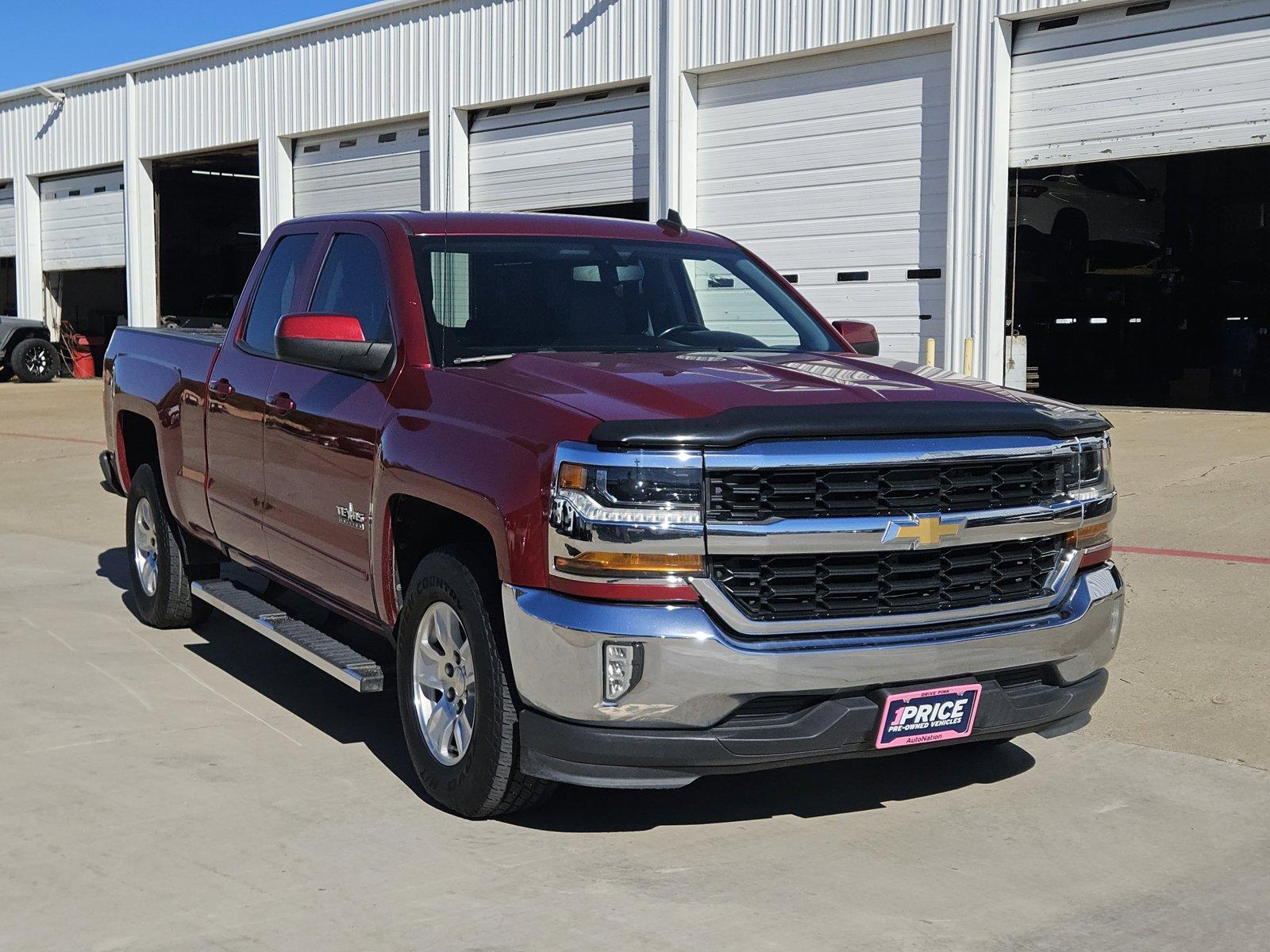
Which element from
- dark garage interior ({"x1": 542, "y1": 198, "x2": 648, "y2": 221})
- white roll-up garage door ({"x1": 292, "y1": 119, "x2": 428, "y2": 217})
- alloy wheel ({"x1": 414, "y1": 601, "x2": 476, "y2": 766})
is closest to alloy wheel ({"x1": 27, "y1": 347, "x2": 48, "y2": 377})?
white roll-up garage door ({"x1": 292, "y1": 119, "x2": 428, "y2": 217})

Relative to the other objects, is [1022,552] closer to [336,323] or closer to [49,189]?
[336,323]

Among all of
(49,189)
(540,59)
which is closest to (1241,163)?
(540,59)

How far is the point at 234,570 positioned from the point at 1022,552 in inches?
201

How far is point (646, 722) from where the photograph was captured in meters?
3.86

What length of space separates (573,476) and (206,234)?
40.2m

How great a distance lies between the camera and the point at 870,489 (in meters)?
3.96

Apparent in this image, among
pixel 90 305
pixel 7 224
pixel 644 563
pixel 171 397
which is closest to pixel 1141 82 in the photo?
pixel 171 397

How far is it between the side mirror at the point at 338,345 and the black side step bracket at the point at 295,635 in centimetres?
99

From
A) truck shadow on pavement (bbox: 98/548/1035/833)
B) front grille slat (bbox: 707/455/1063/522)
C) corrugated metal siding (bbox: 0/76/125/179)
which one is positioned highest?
corrugated metal siding (bbox: 0/76/125/179)

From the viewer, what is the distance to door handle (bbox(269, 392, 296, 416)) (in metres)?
5.46

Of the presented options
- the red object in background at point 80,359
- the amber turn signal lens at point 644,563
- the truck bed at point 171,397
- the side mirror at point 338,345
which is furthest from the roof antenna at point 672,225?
the red object in background at point 80,359

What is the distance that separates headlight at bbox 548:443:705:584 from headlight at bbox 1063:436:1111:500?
1258mm

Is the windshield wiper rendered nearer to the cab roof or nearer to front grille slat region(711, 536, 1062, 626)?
the cab roof

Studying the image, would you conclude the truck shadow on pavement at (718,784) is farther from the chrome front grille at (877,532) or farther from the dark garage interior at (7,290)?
the dark garage interior at (7,290)
